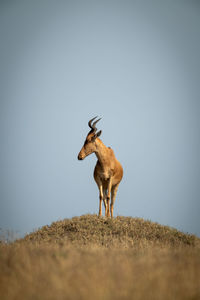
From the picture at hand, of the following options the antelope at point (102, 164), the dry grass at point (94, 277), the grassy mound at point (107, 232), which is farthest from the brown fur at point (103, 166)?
the dry grass at point (94, 277)

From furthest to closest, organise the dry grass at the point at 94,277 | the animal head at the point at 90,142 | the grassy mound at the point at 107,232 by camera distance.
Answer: the animal head at the point at 90,142 → the grassy mound at the point at 107,232 → the dry grass at the point at 94,277

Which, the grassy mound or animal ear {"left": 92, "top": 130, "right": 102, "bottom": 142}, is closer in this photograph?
the grassy mound

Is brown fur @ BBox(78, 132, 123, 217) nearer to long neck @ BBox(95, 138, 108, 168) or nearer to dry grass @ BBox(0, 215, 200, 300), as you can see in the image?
long neck @ BBox(95, 138, 108, 168)

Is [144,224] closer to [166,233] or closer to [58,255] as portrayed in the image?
[166,233]

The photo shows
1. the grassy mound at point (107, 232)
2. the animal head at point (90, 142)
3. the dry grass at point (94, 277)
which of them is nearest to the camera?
the dry grass at point (94, 277)

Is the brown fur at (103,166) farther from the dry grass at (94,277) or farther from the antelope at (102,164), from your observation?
the dry grass at (94,277)

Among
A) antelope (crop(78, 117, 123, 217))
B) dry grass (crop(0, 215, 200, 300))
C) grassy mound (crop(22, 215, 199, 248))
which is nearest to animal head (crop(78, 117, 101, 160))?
antelope (crop(78, 117, 123, 217))

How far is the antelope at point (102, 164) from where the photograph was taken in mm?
14031

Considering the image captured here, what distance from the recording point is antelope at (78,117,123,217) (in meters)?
14.0

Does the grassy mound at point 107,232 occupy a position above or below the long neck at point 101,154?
below

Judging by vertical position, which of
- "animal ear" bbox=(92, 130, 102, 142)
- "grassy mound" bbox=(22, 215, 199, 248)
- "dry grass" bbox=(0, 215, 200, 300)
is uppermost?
"animal ear" bbox=(92, 130, 102, 142)

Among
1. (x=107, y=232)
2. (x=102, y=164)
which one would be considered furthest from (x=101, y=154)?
(x=107, y=232)

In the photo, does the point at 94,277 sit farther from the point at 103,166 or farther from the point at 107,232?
the point at 103,166

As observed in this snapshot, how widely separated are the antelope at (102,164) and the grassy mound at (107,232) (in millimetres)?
1207
